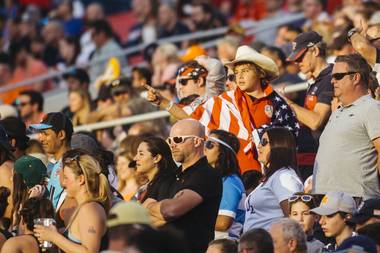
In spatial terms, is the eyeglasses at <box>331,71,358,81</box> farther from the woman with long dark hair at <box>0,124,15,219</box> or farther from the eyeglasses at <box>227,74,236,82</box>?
the woman with long dark hair at <box>0,124,15,219</box>

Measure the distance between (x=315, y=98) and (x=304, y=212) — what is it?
2.26 m

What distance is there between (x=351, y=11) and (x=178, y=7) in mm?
6567

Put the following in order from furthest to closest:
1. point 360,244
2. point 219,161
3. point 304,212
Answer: point 219,161 → point 304,212 → point 360,244

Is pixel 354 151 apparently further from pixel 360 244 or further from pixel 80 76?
pixel 80 76

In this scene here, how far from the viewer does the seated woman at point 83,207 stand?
10.5m

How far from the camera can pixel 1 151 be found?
13.1 metres

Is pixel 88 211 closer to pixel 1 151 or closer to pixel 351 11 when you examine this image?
pixel 1 151

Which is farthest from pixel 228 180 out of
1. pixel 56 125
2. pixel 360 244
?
pixel 360 244

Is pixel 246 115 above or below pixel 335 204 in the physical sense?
above

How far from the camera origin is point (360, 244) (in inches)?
377

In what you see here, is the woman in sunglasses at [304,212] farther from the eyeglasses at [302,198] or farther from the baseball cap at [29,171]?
the baseball cap at [29,171]

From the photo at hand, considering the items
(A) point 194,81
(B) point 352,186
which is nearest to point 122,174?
(A) point 194,81

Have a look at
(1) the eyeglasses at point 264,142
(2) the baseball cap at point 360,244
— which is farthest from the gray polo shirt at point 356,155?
(2) the baseball cap at point 360,244

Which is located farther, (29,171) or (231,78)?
(231,78)
